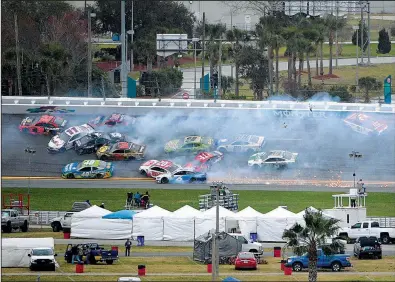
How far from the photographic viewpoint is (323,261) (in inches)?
1938

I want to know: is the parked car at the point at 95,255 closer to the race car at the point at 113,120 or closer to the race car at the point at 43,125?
the race car at the point at 43,125

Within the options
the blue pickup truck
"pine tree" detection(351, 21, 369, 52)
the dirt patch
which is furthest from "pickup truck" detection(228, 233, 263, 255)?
"pine tree" detection(351, 21, 369, 52)

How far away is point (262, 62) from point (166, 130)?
83.8ft

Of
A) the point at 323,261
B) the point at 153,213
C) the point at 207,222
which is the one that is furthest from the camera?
the point at 153,213

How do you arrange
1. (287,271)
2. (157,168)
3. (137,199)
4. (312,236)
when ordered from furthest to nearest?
(157,168) < (137,199) < (287,271) < (312,236)

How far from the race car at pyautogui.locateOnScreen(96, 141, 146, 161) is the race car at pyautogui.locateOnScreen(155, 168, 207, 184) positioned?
357 centimetres

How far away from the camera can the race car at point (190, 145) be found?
240 feet

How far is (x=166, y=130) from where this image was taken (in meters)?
76.0

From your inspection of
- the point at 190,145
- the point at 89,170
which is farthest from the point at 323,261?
the point at 190,145

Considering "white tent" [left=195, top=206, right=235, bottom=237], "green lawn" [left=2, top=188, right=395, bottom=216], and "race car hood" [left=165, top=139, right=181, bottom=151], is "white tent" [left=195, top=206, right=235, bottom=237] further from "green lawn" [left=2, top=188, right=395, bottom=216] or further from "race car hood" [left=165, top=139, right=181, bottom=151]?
"race car hood" [left=165, top=139, right=181, bottom=151]

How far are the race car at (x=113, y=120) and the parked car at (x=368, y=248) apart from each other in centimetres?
2623

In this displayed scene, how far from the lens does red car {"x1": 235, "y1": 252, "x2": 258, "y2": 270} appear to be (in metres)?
48.8

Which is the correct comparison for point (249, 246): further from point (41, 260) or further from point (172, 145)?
point (172, 145)

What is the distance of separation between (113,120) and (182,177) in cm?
905
